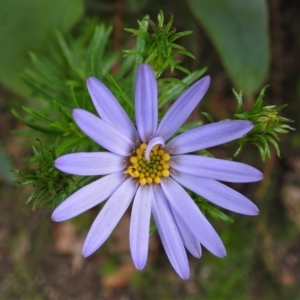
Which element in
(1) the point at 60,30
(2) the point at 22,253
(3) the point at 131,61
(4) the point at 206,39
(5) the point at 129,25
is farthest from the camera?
(2) the point at 22,253

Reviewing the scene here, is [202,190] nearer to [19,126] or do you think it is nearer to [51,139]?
[51,139]

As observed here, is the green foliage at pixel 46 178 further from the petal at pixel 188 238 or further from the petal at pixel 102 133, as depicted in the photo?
the petal at pixel 188 238

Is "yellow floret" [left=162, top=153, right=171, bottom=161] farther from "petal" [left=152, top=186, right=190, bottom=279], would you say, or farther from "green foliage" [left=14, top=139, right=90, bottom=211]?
"green foliage" [left=14, top=139, right=90, bottom=211]

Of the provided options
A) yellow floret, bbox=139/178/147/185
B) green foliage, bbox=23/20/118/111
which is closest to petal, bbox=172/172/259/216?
yellow floret, bbox=139/178/147/185

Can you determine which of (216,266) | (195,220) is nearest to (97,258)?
(216,266)

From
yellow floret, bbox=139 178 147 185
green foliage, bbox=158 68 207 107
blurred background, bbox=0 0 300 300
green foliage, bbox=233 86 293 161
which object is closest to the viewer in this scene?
green foliage, bbox=233 86 293 161

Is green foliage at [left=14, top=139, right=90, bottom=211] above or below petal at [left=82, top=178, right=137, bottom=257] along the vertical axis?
above
